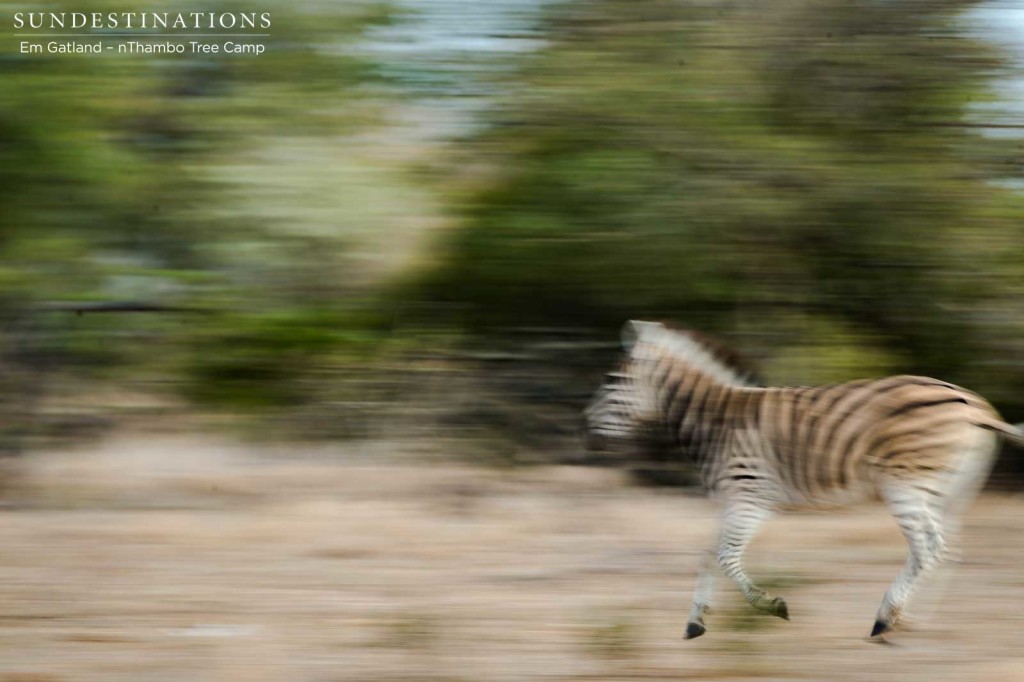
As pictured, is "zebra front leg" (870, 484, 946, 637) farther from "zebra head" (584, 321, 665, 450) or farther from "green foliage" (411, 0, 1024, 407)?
"green foliage" (411, 0, 1024, 407)

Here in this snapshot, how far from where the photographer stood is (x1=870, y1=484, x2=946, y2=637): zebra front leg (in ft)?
12.5

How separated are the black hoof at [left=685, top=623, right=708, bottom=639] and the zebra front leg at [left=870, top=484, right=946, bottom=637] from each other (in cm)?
69

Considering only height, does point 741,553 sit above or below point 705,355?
below

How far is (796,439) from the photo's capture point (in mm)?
4301

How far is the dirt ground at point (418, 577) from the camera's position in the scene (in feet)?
13.8

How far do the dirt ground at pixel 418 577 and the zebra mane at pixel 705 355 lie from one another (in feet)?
3.04

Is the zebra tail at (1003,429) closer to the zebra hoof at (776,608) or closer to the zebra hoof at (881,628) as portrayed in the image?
the zebra hoof at (881,628)

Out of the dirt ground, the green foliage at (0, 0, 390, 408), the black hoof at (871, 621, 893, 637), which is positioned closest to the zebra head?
the dirt ground

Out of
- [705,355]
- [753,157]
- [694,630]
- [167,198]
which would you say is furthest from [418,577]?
[753,157]

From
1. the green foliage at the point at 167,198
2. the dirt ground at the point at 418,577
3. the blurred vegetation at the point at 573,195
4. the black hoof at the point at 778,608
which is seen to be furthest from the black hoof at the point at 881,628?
the green foliage at the point at 167,198

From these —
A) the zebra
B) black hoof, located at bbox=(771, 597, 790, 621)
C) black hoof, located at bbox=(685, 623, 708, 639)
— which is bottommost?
black hoof, located at bbox=(685, 623, 708, 639)

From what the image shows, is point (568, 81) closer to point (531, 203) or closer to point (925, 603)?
point (531, 203)

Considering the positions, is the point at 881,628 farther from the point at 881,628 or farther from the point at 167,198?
the point at 167,198

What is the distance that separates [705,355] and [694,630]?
3.53ft
